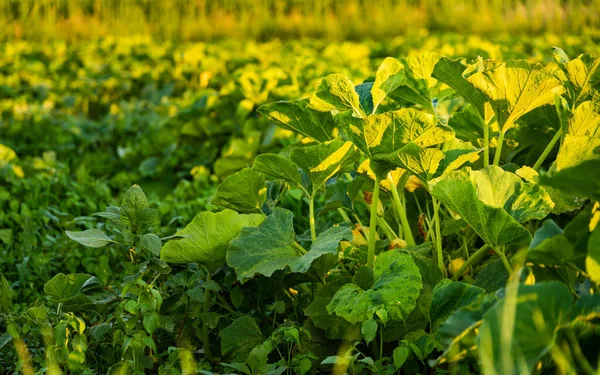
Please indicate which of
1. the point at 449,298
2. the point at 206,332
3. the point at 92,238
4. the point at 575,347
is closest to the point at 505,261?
the point at 449,298

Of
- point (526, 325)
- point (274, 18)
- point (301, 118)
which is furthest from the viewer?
point (274, 18)

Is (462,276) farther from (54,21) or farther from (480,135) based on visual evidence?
(54,21)

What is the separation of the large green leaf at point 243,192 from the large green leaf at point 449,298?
0.52m

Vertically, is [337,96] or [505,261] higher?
[337,96]

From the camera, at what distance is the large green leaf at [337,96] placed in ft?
5.57

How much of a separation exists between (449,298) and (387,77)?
517 mm

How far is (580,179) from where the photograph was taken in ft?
3.91

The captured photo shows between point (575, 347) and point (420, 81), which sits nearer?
point (575, 347)

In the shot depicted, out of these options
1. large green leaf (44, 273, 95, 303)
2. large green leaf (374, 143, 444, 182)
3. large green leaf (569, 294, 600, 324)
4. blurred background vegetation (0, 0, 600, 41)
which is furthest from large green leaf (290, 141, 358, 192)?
blurred background vegetation (0, 0, 600, 41)

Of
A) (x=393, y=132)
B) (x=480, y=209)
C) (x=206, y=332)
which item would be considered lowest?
(x=206, y=332)

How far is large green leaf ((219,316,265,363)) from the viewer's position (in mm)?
1764

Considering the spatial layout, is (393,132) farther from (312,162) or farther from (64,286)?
(64,286)

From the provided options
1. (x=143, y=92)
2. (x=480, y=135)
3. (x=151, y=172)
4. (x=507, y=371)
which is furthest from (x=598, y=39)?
(x=507, y=371)

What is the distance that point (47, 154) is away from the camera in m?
3.93
